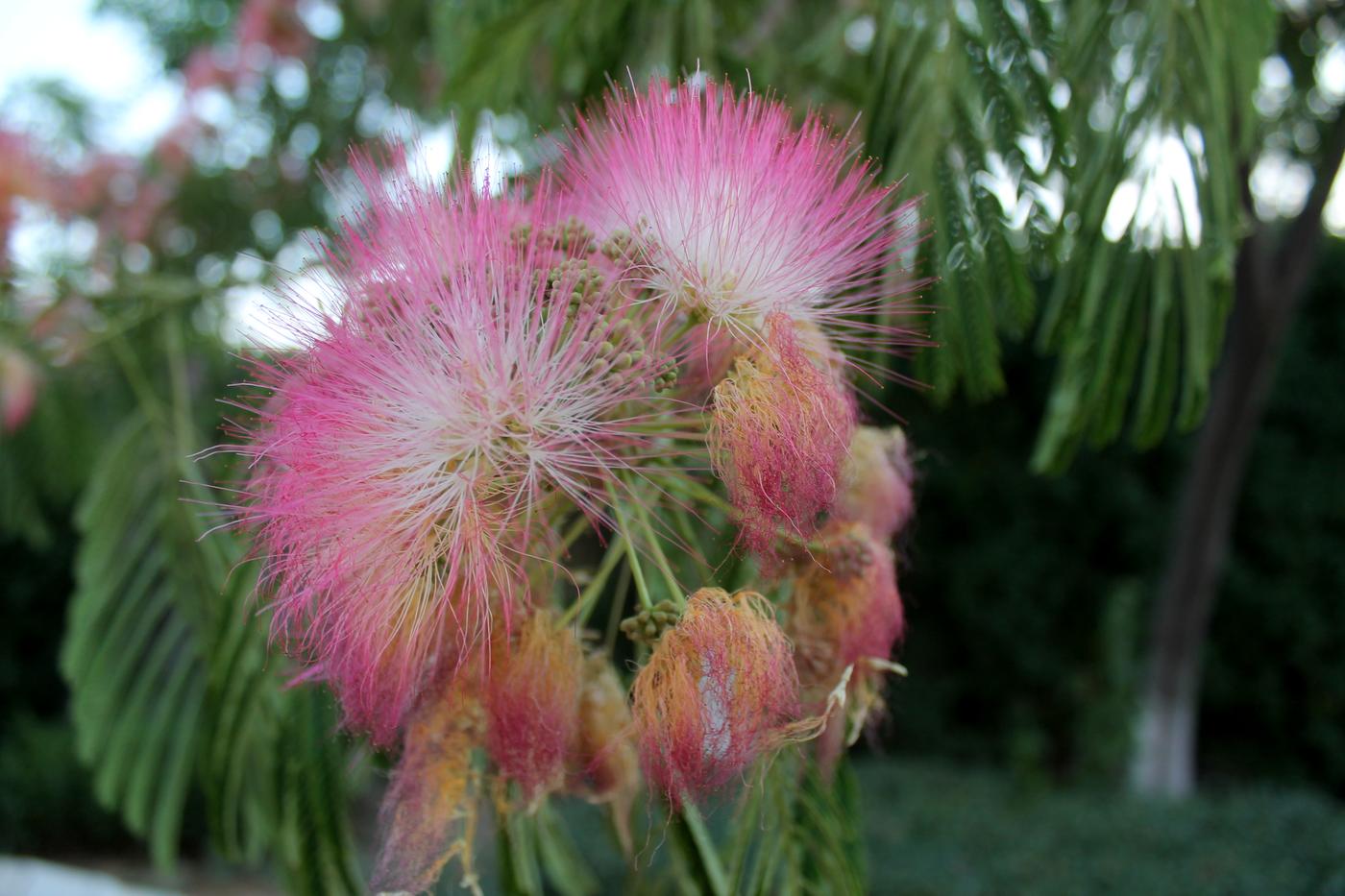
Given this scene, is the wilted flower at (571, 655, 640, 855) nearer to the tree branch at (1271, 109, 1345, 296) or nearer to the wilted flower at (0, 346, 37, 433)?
the wilted flower at (0, 346, 37, 433)

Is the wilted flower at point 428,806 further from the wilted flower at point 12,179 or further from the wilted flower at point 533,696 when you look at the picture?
the wilted flower at point 12,179

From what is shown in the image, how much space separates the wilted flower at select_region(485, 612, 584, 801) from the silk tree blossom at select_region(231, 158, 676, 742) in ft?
0.17

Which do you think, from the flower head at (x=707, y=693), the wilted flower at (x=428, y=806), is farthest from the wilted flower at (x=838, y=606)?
the wilted flower at (x=428, y=806)

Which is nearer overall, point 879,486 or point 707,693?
point 707,693

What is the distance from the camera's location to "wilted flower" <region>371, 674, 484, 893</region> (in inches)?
48.0

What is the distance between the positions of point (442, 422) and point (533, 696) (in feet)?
1.06

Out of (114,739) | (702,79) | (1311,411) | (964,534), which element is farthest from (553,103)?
(1311,411)

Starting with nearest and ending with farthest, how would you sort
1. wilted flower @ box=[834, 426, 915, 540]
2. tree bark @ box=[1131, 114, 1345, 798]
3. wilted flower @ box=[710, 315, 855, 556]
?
wilted flower @ box=[710, 315, 855, 556] < wilted flower @ box=[834, 426, 915, 540] < tree bark @ box=[1131, 114, 1345, 798]

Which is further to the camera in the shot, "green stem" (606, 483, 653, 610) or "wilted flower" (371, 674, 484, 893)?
"wilted flower" (371, 674, 484, 893)

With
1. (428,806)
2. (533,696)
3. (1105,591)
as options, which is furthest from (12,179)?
(1105,591)

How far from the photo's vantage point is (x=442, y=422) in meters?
1.06

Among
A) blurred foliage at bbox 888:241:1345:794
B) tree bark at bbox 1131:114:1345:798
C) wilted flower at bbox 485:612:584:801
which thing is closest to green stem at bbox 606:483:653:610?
wilted flower at bbox 485:612:584:801

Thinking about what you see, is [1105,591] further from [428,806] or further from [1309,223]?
[428,806]

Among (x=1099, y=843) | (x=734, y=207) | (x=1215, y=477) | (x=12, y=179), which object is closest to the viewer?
(x=734, y=207)
